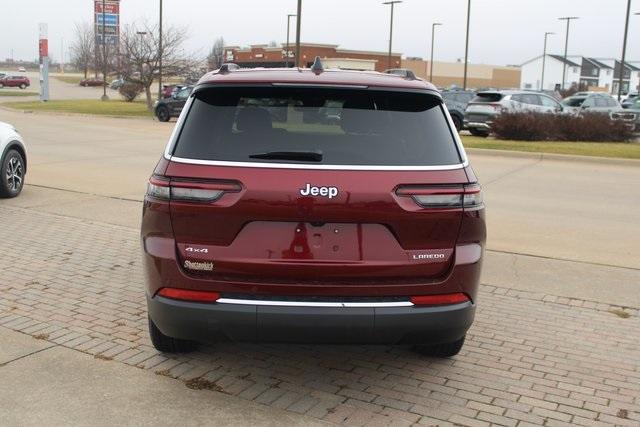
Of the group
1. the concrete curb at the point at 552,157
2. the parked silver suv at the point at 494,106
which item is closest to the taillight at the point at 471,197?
the concrete curb at the point at 552,157

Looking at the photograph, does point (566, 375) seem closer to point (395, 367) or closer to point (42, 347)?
point (395, 367)

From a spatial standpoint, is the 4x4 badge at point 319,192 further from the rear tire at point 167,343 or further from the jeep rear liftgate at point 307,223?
the rear tire at point 167,343

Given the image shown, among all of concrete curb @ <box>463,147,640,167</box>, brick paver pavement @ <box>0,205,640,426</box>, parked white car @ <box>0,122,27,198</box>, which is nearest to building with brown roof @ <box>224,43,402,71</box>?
concrete curb @ <box>463,147,640,167</box>

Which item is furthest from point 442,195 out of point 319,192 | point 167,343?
point 167,343

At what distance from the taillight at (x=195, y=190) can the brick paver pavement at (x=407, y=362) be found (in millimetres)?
1164

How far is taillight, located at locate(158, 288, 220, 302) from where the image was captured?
3373 mm

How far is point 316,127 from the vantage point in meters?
3.60

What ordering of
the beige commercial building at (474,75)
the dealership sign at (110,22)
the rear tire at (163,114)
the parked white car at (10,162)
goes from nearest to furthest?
the parked white car at (10,162) → the rear tire at (163,114) → the dealership sign at (110,22) → the beige commercial building at (474,75)

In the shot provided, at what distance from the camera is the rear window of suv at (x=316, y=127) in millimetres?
3461

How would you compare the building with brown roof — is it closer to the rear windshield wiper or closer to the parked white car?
the parked white car

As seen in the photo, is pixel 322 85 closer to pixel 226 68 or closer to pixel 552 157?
pixel 226 68

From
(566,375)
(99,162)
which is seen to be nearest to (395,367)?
(566,375)

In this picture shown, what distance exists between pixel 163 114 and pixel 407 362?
27.3 meters

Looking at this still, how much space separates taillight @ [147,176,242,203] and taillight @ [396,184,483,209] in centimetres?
85
